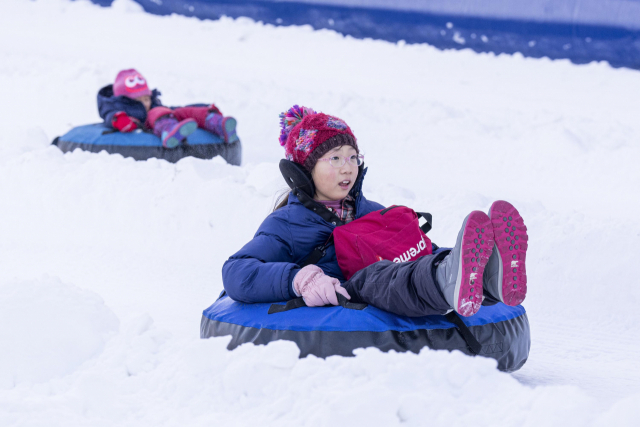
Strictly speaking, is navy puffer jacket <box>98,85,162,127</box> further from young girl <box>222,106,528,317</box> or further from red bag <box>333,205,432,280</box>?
red bag <box>333,205,432,280</box>

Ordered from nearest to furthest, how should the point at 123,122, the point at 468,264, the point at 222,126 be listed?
the point at 468,264 < the point at 123,122 < the point at 222,126

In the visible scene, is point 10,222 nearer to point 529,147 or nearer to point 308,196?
point 308,196

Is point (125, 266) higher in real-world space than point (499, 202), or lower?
lower

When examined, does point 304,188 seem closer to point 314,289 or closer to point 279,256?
point 279,256

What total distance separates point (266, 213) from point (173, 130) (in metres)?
1.83

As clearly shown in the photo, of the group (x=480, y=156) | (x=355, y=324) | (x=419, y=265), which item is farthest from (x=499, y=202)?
(x=480, y=156)

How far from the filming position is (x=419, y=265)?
2260 millimetres

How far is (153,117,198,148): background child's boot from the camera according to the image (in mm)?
6098

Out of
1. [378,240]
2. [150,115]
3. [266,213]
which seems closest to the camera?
[378,240]

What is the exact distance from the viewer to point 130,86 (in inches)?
264

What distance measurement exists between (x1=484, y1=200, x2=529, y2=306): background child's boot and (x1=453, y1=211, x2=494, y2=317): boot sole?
0.04m

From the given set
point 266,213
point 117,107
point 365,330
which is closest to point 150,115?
point 117,107

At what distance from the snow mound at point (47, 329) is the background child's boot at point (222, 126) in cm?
354

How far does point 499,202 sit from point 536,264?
2081mm
